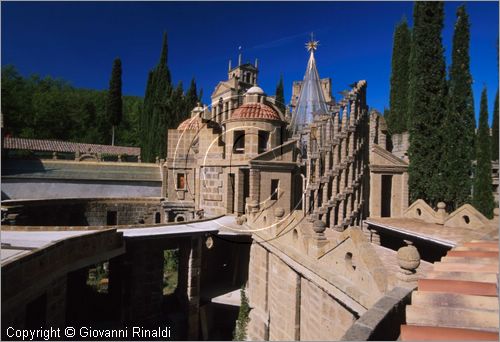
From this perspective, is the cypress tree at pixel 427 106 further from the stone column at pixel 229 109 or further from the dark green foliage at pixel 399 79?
the stone column at pixel 229 109

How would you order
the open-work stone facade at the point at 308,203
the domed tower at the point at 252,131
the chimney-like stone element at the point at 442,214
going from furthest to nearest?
the domed tower at the point at 252,131 < the chimney-like stone element at the point at 442,214 < the open-work stone facade at the point at 308,203

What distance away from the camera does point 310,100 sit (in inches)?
1241

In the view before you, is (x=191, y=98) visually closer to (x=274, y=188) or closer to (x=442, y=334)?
(x=274, y=188)

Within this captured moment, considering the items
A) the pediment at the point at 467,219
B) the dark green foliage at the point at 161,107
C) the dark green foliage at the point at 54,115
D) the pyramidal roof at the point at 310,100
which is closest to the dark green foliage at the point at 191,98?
the dark green foliage at the point at 161,107

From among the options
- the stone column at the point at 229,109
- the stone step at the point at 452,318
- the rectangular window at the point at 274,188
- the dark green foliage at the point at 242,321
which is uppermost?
the stone column at the point at 229,109

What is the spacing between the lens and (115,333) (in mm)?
14188

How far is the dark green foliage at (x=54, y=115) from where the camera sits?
149ft

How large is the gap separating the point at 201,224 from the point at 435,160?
45.9 feet

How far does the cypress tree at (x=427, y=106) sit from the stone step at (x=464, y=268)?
611 inches

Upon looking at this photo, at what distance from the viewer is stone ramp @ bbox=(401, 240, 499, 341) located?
4.00 metres

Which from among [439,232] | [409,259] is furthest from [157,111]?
[409,259]

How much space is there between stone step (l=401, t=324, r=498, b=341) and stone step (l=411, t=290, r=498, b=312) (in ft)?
1.43

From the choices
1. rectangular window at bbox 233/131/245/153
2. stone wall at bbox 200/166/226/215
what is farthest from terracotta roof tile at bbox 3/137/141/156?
rectangular window at bbox 233/131/245/153

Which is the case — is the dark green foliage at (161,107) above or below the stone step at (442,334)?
above
